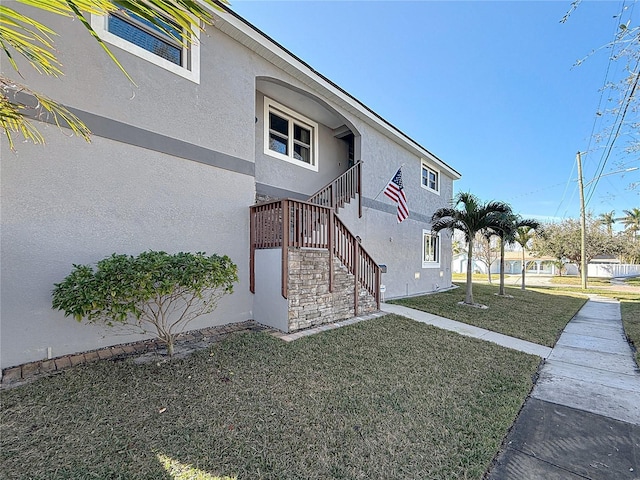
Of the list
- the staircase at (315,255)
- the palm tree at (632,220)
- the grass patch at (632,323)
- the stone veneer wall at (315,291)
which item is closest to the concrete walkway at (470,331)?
the staircase at (315,255)

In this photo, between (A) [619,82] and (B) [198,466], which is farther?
(A) [619,82]

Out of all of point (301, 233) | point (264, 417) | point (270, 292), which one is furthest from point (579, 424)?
point (270, 292)

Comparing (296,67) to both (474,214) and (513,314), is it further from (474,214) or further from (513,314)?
(513,314)

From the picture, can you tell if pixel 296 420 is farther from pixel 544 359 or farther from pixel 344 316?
pixel 544 359

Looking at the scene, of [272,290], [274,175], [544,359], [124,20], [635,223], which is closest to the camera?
[124,20]

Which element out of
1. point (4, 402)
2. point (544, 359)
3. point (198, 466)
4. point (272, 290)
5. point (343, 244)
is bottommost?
point (544, 359)

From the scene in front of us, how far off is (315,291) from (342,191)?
425 cm

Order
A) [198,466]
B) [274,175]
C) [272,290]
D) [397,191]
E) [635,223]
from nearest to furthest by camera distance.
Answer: [198,466]
[272,290]
[274,175]
[397,191]
[635,223]

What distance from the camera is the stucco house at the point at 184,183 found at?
426 centimetres

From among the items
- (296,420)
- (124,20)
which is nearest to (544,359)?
(296,420)

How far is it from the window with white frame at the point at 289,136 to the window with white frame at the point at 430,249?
7145mm

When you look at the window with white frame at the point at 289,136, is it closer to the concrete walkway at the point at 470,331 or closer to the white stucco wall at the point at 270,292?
the white stucco wall at the point at 270,292

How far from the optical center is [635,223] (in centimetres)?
4075

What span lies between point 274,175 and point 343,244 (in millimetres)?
3234
